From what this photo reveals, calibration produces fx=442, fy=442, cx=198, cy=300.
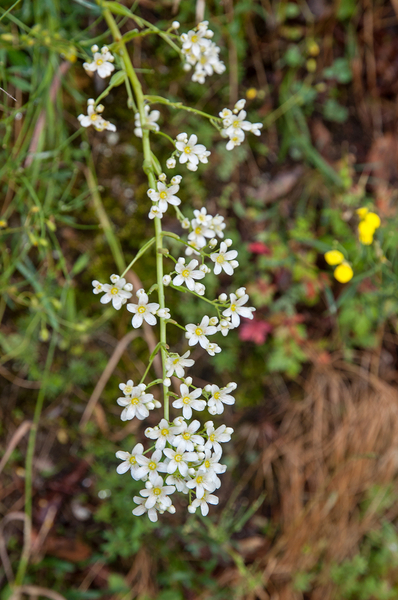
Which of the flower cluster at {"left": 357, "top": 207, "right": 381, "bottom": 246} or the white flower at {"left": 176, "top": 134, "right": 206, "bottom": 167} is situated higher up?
the white flower at {"left": 176, "top": 134, "right": 206, "bottom": 167}

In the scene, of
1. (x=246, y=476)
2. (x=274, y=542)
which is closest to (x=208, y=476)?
(x=246, y=476)

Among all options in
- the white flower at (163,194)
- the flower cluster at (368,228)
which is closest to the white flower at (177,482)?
the white flower at (163,194)

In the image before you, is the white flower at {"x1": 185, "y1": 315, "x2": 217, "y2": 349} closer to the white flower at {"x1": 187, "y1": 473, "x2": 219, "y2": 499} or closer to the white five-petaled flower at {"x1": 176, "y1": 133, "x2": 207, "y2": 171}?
the white flower at {"x1": 187, "y1": 473, "x2": 219, "y2": 499}

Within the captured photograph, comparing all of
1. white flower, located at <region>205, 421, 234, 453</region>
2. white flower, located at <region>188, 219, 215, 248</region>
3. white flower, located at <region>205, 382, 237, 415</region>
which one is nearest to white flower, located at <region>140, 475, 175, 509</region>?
white flower, located at <region>205, 421, 234, 453</region>

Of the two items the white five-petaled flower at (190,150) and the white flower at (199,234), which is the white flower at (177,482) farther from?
the white five-petaled flower at (190,150)

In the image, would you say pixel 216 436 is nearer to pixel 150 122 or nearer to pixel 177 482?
pixel 177 482
